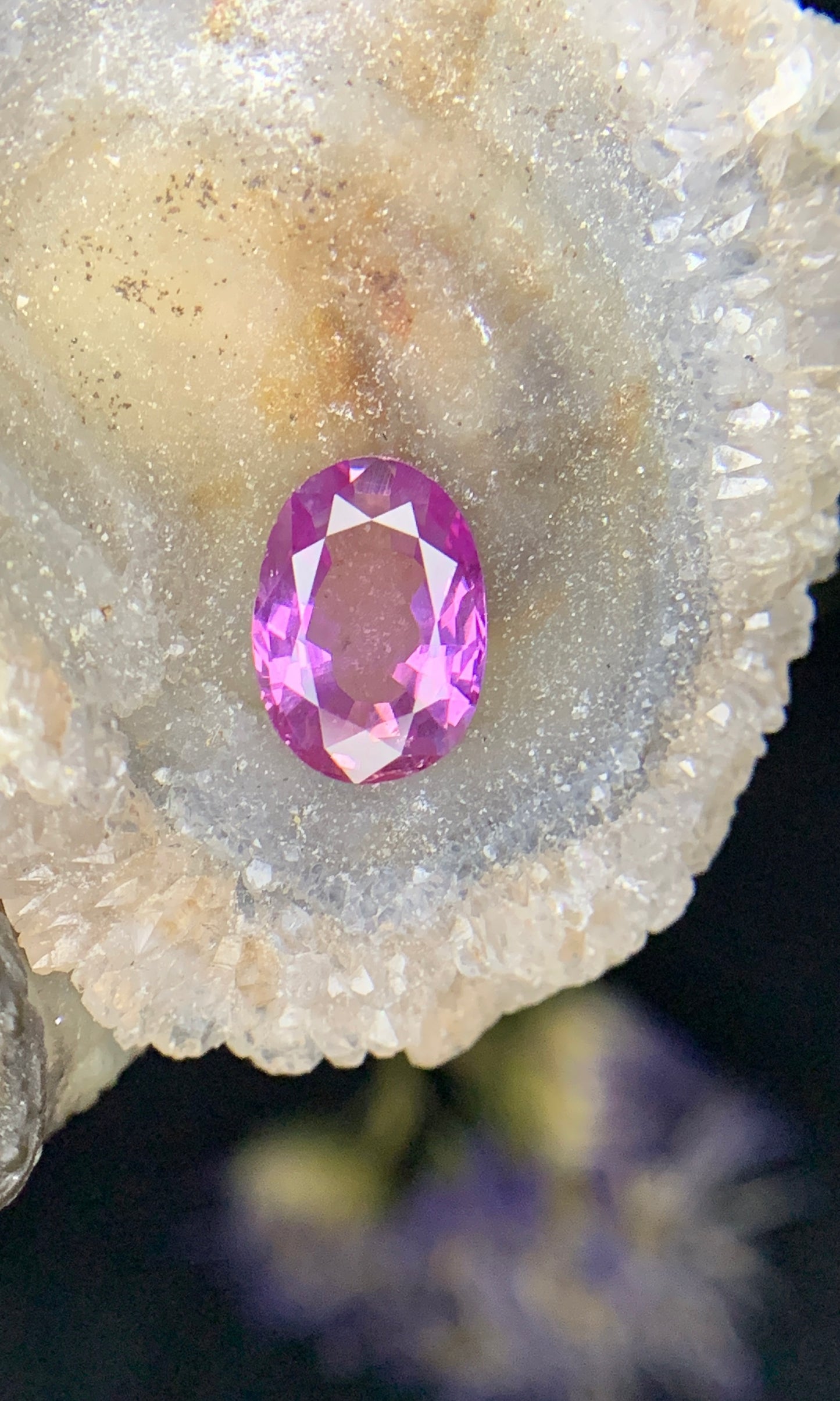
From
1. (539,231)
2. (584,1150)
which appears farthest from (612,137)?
(584,1150)

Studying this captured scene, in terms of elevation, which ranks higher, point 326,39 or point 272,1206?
point 326,39

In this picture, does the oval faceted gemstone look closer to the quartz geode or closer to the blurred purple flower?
the quartz geode

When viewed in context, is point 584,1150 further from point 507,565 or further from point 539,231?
point 539,231

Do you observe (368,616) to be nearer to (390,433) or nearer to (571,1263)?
(390,433)

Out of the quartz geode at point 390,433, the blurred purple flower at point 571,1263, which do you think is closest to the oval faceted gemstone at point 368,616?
the quartz geode at point 390,433

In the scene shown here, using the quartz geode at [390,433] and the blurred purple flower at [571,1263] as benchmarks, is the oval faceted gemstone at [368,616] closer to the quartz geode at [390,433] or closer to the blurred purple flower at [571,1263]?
the quartz geode at [390,433]

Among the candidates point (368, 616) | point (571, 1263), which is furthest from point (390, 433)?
point (571, 1263)

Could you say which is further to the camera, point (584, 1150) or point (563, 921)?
point (584, 1150)
